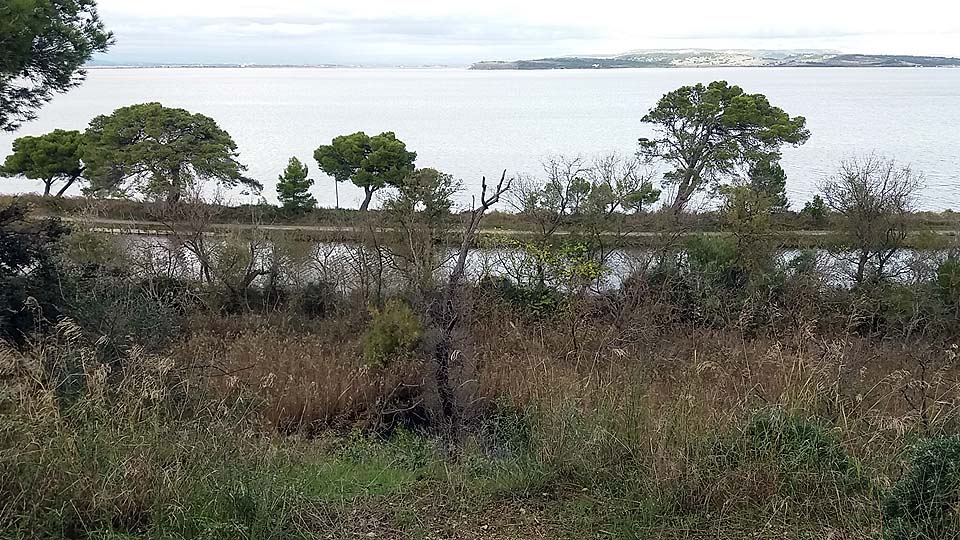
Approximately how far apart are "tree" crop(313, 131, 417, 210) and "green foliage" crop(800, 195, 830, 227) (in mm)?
14370

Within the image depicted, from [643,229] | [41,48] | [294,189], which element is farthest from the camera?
[294,189]

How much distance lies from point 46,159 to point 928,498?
36.3m

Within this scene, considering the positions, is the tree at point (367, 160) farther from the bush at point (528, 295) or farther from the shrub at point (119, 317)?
the shrub at point (119, 317)

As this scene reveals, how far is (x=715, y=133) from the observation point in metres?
30.7

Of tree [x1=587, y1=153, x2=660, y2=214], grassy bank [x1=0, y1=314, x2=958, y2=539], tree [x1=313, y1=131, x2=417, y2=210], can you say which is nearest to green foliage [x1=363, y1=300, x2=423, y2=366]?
grassy bank [x1=0, y1=314, x2=958, y2=539]

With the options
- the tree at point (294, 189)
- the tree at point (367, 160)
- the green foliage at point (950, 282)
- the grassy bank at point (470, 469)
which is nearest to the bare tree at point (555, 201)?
the green foliage at point (950, 282)

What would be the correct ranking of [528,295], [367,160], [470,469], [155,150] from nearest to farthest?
[470,469] → [528,295] → [155,150] → [367,160]

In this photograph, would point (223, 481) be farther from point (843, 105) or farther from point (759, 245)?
point (843, 105)

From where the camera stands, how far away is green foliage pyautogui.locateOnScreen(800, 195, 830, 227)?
2545 centimetres

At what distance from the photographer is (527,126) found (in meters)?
73.8

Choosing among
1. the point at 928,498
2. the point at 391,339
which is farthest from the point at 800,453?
the point at 391,339

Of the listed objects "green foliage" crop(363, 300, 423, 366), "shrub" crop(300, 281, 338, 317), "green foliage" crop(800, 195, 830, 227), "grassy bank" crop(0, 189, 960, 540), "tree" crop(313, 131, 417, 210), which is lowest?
"shrub" crop(300, 281, 338, 317)

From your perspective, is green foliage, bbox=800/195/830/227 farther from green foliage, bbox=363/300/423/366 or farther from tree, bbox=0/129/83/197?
tree, bbox=0/129/83/197

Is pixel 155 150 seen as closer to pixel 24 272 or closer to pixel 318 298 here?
pixel 318 298
